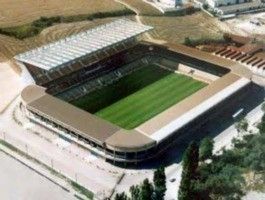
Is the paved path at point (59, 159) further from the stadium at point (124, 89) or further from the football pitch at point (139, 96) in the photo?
the football pitch at point (139, 96)

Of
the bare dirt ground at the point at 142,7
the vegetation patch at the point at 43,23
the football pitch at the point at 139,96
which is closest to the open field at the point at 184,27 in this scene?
the bare dirt ground at the point at 142,7

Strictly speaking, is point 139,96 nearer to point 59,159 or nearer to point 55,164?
point 59,159

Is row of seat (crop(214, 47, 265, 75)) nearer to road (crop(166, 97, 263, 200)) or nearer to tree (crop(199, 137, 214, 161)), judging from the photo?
road (crop(166, 97, 263, 200))

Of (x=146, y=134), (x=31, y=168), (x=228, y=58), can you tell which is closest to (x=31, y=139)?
(x=31, y=168)

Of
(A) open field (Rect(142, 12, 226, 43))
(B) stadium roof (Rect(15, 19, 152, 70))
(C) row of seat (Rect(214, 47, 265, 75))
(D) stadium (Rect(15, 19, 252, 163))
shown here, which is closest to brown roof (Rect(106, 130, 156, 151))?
(D) stadium (Rect(15, 19, 252, 163))

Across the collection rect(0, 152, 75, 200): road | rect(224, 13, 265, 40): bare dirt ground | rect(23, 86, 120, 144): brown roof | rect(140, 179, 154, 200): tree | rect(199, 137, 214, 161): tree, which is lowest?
rect(224, 13, 265, 40): bare dirt ground

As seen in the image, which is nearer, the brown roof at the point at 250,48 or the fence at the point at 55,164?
the fence at the point at 55,164

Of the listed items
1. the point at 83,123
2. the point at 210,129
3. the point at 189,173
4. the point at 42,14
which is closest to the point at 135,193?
the point at 189,173
